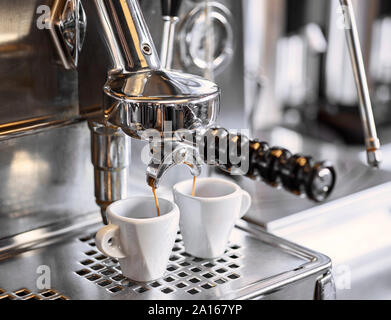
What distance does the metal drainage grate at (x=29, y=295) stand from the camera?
0.53 metres

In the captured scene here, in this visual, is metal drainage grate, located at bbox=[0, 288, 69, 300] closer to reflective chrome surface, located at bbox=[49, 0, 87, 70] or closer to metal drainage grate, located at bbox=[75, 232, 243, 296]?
metal drainage grate, located at bbox=[75, 232, 243, 296]

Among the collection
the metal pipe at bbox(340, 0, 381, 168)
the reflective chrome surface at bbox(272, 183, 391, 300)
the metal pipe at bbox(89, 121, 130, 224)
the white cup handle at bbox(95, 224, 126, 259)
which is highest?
the metal pipe at bbox(340, 0, 381, 168)

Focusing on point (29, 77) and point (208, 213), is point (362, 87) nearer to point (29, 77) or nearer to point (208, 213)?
point (208, 213)

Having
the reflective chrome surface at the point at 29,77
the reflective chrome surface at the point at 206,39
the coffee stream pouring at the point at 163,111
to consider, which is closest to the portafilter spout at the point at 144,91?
the coffee stream pouring at the point at 163,111

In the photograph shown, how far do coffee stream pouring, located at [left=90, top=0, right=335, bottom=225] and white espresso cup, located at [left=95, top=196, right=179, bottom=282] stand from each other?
0.12 ft

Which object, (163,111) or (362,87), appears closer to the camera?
(163,111)

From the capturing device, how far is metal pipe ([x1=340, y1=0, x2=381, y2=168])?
587 millimetres

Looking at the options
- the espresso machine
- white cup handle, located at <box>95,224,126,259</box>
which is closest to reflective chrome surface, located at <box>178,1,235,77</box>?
the espresso machine

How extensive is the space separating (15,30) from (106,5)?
0.13m

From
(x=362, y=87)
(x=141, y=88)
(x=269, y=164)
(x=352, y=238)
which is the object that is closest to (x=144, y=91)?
(x=141, y=88)

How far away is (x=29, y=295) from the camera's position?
539 mm

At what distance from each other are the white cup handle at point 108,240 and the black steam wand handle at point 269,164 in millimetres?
98

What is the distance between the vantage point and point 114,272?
0.58m

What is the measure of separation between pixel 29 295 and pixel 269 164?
227 mm
